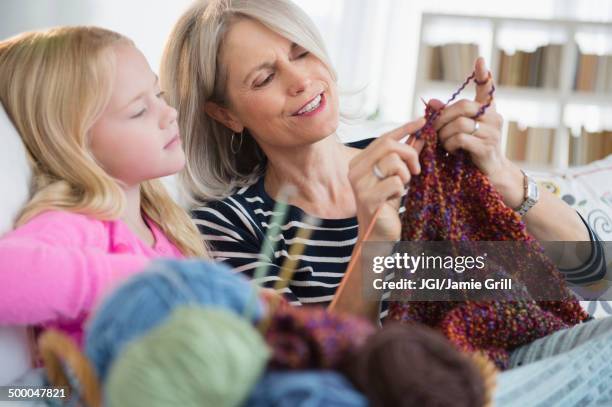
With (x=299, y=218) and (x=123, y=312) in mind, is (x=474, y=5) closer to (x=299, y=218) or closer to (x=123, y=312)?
(x=299, y=218)

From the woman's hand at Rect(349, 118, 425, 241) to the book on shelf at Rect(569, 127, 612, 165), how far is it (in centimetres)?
297

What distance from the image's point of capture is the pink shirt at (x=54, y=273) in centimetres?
92

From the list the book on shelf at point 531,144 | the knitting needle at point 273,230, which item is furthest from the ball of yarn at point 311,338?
the book on shelf at point 531,144

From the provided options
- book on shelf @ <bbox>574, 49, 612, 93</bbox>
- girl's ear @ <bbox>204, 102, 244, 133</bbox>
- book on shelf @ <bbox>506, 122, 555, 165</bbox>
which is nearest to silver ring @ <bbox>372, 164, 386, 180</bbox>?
girl's ear @ <bbox>204, 102, 244, 133</bbox>

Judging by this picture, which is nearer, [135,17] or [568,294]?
[568,294]

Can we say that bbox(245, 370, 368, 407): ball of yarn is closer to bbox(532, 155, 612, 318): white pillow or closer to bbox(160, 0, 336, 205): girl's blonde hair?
bbox(160, 0, 336, 205): girl's blonde hair

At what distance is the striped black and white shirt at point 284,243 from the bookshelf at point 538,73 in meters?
2.53

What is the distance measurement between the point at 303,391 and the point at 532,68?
3647 mm

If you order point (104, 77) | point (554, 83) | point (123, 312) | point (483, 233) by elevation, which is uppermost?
point (104, 77)

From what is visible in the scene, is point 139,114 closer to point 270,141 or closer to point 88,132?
point 88,132

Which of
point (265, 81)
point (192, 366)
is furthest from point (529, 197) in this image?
point (192, 366)

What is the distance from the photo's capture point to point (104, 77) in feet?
3.82

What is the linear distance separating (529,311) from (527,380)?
0.77ft

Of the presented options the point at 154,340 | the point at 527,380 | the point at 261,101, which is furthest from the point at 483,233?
the point at 154,340
